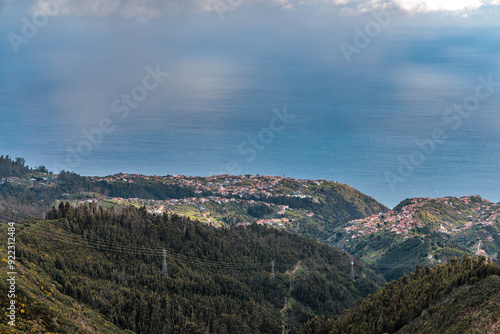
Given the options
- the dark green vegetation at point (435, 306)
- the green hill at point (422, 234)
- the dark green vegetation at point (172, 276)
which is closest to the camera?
the dark green vegetation at point (435, 306)

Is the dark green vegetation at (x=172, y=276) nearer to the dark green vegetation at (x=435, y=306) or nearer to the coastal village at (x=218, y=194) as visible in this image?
the dark green vegetation at (x=435, y=306)

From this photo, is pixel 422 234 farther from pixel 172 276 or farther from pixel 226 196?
pixel 172 276

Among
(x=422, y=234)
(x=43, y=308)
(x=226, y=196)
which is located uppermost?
(x=226, y=196)

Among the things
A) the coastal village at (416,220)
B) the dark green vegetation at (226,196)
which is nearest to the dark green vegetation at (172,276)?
the coastal village at (416,220)

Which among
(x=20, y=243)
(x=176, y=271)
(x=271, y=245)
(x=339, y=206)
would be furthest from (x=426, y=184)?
(x=20, y=243)

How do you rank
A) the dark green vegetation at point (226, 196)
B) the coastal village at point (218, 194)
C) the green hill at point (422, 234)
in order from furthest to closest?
1. the dark green vegetation at point (226, 196)
2. the coastal village at point (218, 194)
3. the green hill at point (422, 234)

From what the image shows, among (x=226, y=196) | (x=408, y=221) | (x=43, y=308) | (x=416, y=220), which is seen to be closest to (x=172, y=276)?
(x=43, y=308)

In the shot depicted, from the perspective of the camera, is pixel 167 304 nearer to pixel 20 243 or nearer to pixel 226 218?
pixel 20 243
